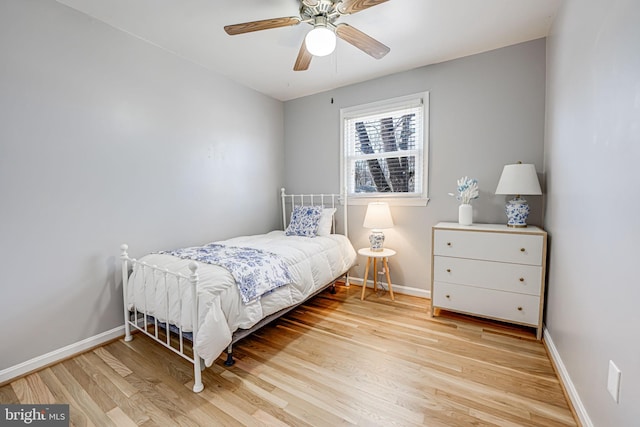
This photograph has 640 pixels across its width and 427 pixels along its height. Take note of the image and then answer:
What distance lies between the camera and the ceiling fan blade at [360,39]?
1848 millimetres

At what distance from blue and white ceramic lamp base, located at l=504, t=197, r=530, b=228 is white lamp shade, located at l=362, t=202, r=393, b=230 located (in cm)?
110

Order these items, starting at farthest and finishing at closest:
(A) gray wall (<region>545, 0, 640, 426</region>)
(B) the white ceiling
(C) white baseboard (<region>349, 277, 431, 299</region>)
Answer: (C) white baseboard (<region>349, 277, 431, 299</region>) → (B) the white ceiling → (A) gray wall (<region>545, 0, 640, 426</region>)

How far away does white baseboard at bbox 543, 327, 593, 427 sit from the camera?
135cm

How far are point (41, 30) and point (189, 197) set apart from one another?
5.06 feet

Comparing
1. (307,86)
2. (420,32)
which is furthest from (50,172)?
(420,32)

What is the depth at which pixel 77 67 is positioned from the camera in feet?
6.61

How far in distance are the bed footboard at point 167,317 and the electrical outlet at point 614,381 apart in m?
1.99

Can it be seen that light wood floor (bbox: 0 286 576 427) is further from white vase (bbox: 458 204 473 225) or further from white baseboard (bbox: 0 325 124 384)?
white vase (bbox: 458 204 473 225)

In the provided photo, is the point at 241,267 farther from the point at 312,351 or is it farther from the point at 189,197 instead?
the point at 189,197

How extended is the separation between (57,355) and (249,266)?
1.50 metres

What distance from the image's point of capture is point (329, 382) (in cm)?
172

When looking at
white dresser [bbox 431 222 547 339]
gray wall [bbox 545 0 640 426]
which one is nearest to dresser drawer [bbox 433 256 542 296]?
white dresser [bbox 431 222 547 339]

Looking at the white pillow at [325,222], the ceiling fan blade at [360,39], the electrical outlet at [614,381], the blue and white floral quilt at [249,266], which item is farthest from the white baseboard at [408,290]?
→ the ceiling fan blade at [360,39]

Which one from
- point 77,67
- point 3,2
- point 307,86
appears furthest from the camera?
point 307,86
